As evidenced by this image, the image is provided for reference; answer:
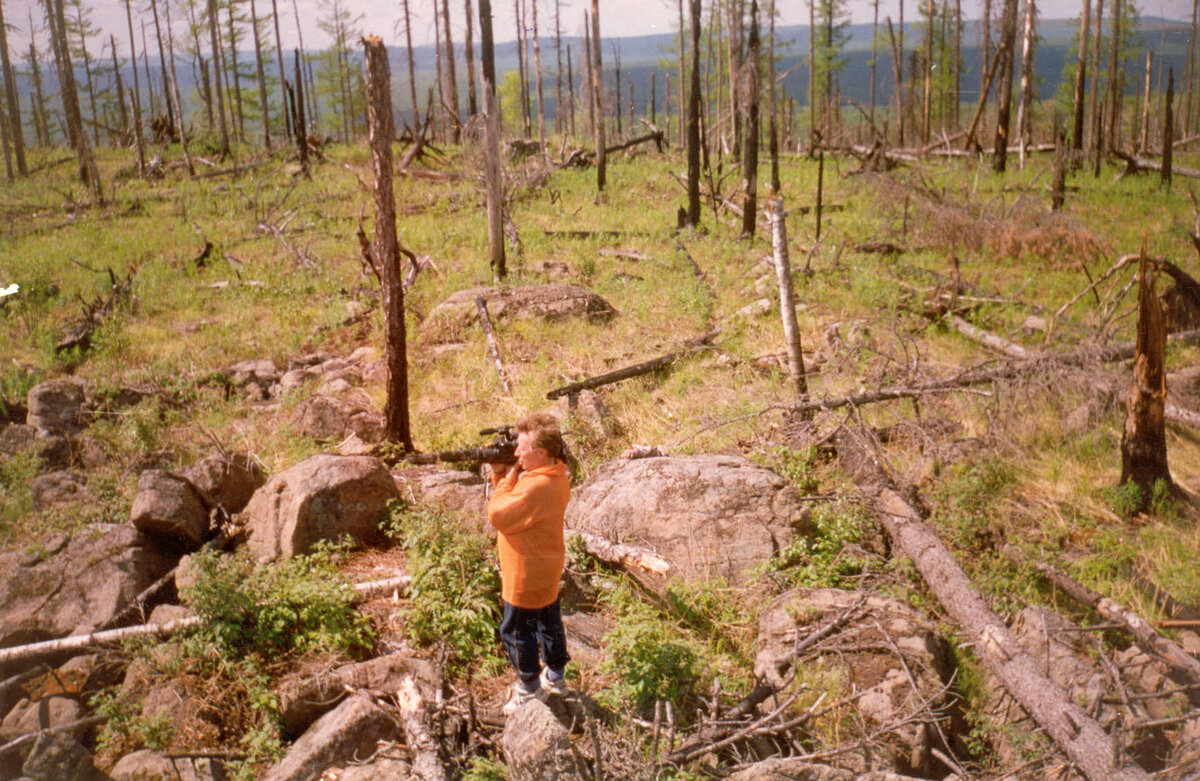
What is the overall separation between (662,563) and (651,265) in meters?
8.48

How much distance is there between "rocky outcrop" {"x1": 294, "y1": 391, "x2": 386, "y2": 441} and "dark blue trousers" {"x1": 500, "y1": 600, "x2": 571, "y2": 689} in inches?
171

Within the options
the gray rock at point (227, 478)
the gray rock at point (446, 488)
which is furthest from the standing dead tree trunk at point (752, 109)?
the gray rock at point (227, 478)

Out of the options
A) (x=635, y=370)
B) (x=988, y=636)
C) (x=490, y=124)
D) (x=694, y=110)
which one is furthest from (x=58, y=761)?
(x=694, y=110)

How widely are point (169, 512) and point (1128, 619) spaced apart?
6849 mm

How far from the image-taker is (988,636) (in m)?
4.14

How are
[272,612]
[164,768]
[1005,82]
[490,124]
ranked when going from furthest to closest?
[1005,82]
[490,124]
[272,612]
[164,768]

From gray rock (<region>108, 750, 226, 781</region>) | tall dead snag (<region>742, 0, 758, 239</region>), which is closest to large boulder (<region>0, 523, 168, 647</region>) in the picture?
gray rock (<region>108, 750, 226, 781</region>)

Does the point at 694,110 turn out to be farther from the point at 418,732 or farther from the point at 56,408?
the point at 418,732

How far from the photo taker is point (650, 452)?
6.81 m

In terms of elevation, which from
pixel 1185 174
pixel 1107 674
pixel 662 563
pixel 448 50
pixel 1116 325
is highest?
pixel 448 50

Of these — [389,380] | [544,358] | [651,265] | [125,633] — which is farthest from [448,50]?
[125,633]

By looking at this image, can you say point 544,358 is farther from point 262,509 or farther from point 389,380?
point 262,509

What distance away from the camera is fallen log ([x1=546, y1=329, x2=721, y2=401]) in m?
7.95

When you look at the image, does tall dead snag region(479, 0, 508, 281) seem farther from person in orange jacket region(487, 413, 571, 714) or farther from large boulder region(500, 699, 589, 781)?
large boulder region(500, 699, 589, 781)
